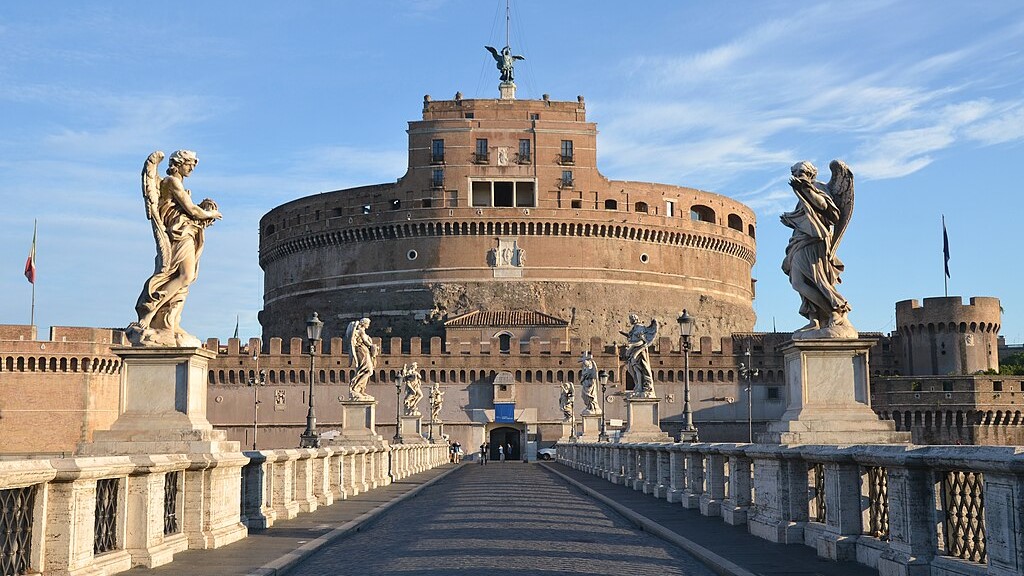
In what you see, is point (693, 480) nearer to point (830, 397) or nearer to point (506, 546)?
point (830, 397)

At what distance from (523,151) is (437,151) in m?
5.96

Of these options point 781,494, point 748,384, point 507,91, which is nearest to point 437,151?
point 507,91

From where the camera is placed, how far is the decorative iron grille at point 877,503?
8.02 metres

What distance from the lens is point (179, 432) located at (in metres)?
9.89

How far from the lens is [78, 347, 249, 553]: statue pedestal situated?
955cm

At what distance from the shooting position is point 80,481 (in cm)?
677

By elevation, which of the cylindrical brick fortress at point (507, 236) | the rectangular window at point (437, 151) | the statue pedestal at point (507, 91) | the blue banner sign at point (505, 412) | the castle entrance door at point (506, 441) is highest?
the statue pedestal at point (507, 91)

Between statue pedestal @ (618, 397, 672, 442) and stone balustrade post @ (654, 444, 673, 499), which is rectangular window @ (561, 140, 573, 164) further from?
stone balustrade post @ (654, 444, 673, 499)

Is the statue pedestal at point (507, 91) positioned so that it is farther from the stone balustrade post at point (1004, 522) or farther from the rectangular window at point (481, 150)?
the stone balustrade post at point (1004, 522)

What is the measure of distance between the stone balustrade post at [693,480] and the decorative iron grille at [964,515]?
24.7ft

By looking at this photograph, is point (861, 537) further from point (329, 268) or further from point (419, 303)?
point (329, 268)

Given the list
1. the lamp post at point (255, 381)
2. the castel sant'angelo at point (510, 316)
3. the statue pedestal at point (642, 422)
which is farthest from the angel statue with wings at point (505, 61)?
the statue pedestal at point (642, 422)

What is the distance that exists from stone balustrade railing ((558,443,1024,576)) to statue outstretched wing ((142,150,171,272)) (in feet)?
18.6

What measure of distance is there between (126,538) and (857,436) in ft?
20.1
